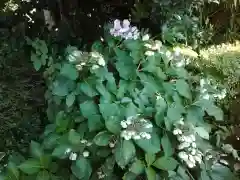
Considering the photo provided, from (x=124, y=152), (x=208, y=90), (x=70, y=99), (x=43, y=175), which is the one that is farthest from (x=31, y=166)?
(x=208, y=90)

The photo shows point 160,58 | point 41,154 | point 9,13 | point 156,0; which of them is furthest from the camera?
point 9,13

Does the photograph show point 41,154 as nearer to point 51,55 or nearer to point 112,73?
point 112,73

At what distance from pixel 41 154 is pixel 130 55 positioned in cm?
55

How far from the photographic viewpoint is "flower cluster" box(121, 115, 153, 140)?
1.28 metres

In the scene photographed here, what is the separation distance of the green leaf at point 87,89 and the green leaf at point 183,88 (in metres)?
0.34

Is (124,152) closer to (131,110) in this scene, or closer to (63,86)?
(131,110)

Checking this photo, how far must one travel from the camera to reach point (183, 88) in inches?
58.9

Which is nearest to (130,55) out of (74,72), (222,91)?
(74,72)

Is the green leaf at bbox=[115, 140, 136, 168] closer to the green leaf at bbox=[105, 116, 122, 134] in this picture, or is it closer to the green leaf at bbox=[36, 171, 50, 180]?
the green leaf at bbox=[105, 116, 122, 134]

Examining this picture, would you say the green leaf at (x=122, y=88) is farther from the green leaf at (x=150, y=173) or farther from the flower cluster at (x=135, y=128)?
the green leaf at (x=150, y=173)

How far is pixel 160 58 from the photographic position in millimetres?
1573

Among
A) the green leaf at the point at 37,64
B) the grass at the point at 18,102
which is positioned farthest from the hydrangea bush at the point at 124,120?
the grass at the point at 18,102

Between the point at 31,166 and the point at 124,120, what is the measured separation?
0.43 m

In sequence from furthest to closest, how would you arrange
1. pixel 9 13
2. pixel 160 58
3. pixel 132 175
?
1. pixel 9 13
2. pixel 160 58
3. pixel 132 175
